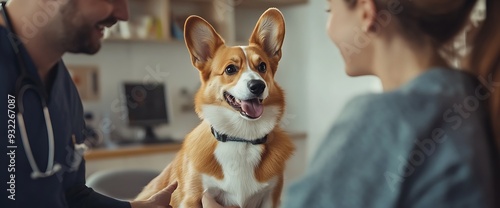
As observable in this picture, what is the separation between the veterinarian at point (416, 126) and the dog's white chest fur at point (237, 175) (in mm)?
129

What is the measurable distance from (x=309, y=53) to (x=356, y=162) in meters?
0.74

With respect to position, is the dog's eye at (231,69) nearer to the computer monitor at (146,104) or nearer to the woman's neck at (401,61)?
the woman's neck at (401,61)

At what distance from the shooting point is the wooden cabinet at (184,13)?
93cm

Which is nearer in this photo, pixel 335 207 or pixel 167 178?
pixel 335 207

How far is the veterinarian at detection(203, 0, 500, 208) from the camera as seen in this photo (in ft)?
1.73

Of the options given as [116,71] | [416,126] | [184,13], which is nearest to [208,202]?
[416,126]

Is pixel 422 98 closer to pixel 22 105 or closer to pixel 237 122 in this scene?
pixel 237 122

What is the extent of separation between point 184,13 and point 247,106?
2.83 feet

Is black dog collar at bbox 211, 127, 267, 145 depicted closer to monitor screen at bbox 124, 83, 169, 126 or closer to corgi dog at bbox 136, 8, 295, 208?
corgi dog at bbox 136, 8, 295, 208

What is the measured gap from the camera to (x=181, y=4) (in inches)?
53.1

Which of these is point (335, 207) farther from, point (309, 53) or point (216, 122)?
point (309, 53)

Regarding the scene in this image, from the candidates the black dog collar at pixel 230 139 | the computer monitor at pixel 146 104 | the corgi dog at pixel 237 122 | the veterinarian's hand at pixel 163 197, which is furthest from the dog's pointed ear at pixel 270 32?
the computer monitor at pixel 146 104

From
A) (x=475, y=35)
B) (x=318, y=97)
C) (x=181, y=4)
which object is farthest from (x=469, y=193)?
(x=181, y=4)

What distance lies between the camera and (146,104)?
8.94 feet
